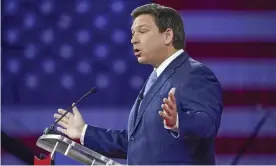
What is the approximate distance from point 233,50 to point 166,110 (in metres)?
1.81

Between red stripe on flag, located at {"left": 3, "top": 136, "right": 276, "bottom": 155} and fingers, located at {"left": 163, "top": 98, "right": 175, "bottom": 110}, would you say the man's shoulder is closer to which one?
fingers, located at {"left": 163, "top": 98, "right": 175, "bottom": 110}

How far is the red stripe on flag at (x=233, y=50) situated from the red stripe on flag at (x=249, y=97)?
0.19 m

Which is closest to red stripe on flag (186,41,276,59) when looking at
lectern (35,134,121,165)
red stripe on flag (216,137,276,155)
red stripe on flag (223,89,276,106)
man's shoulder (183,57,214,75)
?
red stripe on flag (223,89,276,106)

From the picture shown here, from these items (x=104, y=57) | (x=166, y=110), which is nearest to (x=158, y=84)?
(x=166, y=110)

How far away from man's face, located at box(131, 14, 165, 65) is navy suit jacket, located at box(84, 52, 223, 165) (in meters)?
0.08

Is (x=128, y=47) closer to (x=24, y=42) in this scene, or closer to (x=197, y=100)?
(x=24, y=42)

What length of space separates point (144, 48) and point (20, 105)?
4.73ft

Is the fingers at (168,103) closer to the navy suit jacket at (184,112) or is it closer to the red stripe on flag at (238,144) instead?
the navy suit jacket at (184,112)

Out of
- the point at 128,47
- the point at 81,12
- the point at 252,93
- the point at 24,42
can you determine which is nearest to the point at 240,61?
the point at 252,93

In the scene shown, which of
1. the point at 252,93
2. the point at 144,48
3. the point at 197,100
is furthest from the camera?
the point at 252,93

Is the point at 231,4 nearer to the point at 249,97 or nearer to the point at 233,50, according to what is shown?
the point at 233,50

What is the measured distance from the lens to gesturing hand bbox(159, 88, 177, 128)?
213 centimetres

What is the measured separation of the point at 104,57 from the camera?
3.90 m

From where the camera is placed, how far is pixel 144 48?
104 inches
